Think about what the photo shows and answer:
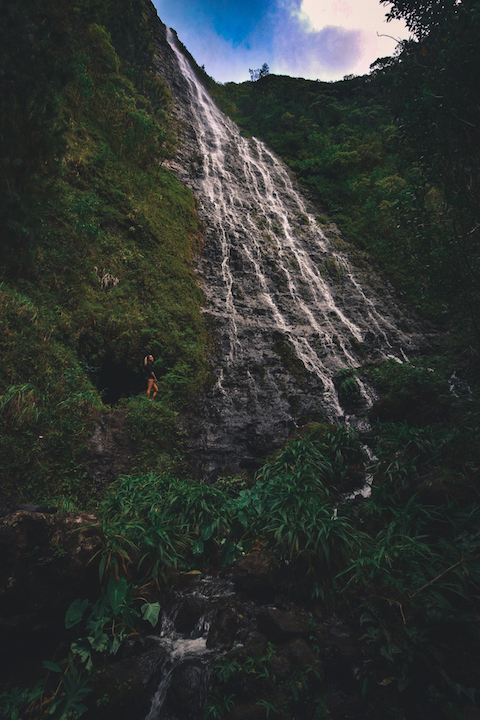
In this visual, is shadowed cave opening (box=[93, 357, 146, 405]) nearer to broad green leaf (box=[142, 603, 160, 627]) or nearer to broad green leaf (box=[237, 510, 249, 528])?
broad green leaf (box=[237, 510, 249, 528])

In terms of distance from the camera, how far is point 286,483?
16.2ft

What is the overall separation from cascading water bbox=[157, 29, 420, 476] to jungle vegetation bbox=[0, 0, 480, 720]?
0.76 meters

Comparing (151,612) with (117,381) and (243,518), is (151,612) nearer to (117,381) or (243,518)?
(243,518)

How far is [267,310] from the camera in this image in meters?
10.8

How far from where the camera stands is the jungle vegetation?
2.68m

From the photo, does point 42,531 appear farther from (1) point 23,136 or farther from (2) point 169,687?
(1) point 23,136

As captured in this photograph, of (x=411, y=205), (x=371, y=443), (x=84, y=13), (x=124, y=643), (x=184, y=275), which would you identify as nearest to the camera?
(x=124, y=643)

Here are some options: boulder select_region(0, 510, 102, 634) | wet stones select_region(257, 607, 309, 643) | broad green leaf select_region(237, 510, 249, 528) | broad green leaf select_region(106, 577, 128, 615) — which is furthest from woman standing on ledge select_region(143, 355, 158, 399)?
wet stones select_region(257, 607, 309, 643)

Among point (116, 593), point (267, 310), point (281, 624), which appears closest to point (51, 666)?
point (116, 593)

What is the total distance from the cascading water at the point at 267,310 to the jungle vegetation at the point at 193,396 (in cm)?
76

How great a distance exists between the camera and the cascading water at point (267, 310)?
7598 mm

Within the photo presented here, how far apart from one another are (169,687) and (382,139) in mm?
26473

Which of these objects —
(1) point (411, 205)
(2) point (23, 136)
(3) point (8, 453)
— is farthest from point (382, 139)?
(3) point (8, 453)

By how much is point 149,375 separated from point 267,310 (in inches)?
192
